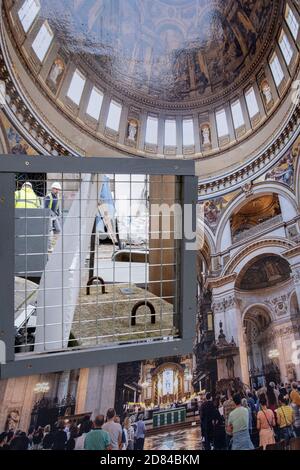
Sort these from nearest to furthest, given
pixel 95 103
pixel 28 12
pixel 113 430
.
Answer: pixel 28 12
pixel 95 103
pixel 113 430

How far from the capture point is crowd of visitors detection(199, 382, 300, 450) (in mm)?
1362

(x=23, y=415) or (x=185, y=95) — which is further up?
(x=185, y=95)

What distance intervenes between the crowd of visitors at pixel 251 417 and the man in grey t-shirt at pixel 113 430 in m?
0.32

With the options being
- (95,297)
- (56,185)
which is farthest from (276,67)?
(95,297)

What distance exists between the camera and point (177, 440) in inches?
53.4

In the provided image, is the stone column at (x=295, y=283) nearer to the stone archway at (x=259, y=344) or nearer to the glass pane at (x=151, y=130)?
the stone archway at (x=259, y=344)

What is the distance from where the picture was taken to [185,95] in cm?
128

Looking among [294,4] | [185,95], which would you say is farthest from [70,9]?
[294,4]

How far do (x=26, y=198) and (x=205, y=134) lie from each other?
69cm

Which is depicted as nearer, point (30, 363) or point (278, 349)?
point (30, 363)

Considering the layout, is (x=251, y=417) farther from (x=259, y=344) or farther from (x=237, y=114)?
(x=237, y=114)

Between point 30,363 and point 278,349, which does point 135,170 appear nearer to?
point 30,363

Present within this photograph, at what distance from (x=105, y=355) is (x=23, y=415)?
526mm

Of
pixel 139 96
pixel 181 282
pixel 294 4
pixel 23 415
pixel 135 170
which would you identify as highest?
pixel 294 4
